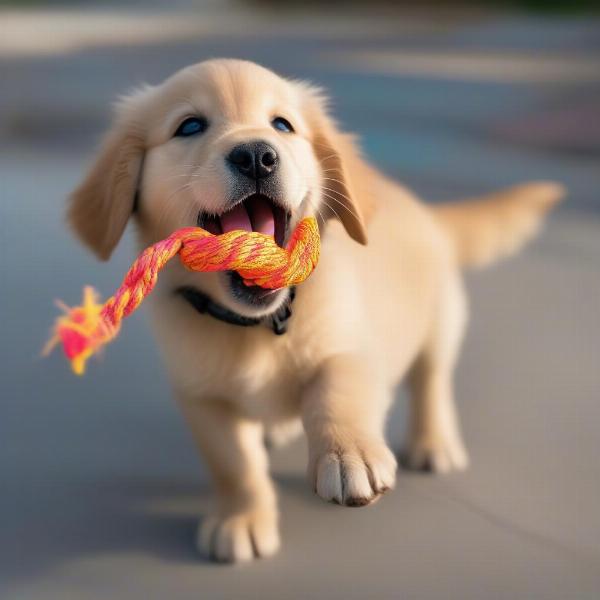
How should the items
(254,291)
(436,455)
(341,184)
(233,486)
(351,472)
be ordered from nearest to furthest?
1. (351,472)
2. (254,291)
3. (341,184)
4. (233,486)
5. (436,455)

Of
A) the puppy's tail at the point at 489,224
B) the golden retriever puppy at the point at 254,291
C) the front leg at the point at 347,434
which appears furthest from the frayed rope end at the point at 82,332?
the puppy's tail at the point at 489,224

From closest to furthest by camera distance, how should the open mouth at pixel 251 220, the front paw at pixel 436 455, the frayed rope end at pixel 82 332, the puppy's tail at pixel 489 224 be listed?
the open mouth at pixel 251 220
the frayed rope end at pixel 82 332
the front paw at pixel 436 455
the puppy's tail at pixel 489 224

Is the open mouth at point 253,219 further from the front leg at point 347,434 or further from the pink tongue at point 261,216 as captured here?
the front leg at point 347,434

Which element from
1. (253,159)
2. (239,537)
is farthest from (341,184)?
(239,537)

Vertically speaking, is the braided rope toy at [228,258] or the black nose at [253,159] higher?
the black nose at [253,159]

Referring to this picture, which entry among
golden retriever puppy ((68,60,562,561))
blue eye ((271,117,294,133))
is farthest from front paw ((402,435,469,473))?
blue eye ((271,117,294,133))

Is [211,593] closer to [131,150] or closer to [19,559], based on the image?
[19,559]

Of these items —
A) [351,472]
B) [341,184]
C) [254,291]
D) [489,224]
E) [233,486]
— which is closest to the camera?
[351,472]

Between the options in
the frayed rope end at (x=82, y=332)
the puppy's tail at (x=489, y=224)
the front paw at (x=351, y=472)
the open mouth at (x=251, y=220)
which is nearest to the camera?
the front paw at (x=351, y=472)

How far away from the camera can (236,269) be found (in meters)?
1.18

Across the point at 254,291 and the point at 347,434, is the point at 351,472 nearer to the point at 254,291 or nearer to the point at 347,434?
the point at 347,434

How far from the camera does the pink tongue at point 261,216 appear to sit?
1.28 meters

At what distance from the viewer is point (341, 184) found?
1.36 metres

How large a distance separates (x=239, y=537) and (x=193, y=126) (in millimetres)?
663
